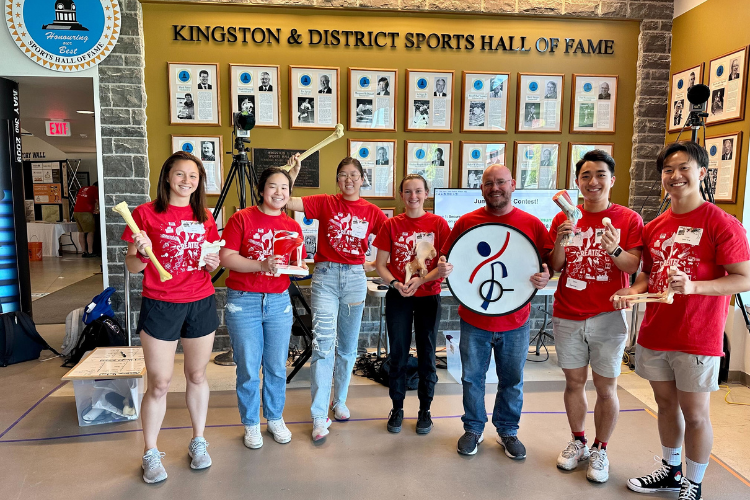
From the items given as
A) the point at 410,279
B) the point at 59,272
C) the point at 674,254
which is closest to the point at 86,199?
the point at 59,272

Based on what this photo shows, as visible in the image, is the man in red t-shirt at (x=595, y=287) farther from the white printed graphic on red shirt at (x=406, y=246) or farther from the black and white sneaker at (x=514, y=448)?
the white printed graphic on red shirt at (x=406, y=246)

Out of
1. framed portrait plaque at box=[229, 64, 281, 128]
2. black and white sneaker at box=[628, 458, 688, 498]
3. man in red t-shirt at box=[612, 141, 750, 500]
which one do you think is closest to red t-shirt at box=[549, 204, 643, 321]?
man in red t-shirt at box=[612, 141, 750, 500]

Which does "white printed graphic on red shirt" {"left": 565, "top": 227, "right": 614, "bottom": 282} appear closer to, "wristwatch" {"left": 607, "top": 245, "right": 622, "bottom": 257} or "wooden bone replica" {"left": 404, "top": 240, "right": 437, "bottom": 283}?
"wristwatch" {"left": 607, "top": 245, "right": 622, "bottom": 257}

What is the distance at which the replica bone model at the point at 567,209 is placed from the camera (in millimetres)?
2033

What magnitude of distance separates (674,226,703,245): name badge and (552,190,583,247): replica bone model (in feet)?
1.27

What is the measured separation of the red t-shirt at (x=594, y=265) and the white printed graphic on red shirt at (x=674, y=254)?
11cm

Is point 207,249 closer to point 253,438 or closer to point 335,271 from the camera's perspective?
point 335,271

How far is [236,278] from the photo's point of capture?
7.64 ft

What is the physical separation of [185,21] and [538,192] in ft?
10.5

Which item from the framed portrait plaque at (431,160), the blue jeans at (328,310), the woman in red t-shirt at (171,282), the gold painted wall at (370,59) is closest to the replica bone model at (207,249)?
the woman in red t-shirt at (171,282)

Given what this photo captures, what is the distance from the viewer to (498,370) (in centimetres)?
240

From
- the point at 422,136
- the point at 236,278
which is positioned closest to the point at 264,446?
the point at 236,278

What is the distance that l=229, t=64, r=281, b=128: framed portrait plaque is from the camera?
3887 mm

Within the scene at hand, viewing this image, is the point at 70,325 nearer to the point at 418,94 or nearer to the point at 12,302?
the point at 12,302
